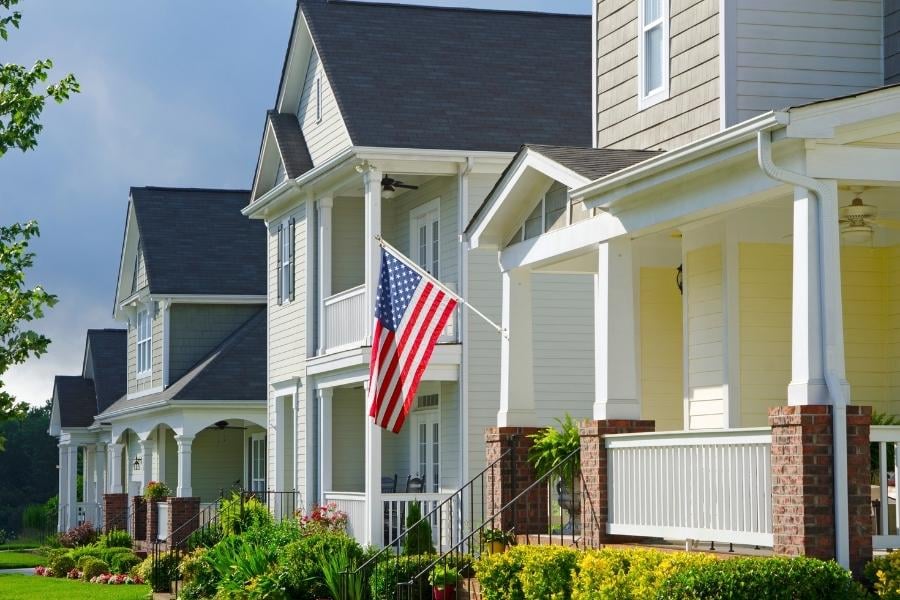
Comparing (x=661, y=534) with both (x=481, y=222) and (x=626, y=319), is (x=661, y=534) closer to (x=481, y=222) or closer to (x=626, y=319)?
(x=626, y=319)

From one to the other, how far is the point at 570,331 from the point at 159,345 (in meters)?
18.4

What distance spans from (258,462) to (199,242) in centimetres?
667

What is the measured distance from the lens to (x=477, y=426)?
25359 millimetres

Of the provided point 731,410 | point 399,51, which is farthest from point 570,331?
point 731,410

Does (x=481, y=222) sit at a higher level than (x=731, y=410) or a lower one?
higher

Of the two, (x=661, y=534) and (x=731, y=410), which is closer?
(x=661, y=534)

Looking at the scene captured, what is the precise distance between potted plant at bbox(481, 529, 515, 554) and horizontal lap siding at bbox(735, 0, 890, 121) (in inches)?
220

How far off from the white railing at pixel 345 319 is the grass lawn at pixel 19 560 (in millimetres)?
16380

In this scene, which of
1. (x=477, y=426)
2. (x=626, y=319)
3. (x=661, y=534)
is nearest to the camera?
(x=661, y=534)

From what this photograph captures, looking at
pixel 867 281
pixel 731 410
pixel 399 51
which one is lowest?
pixel 731 410

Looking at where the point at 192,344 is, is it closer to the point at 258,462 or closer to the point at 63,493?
the point at 258,462

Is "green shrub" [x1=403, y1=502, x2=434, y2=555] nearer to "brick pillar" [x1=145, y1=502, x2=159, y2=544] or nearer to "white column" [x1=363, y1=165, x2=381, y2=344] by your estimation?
"white column" [x1=363, y1=165, x2=381, y2=344]

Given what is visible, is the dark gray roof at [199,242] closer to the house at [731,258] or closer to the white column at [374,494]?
the white column at [374,494]

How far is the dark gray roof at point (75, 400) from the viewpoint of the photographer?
176 feet
